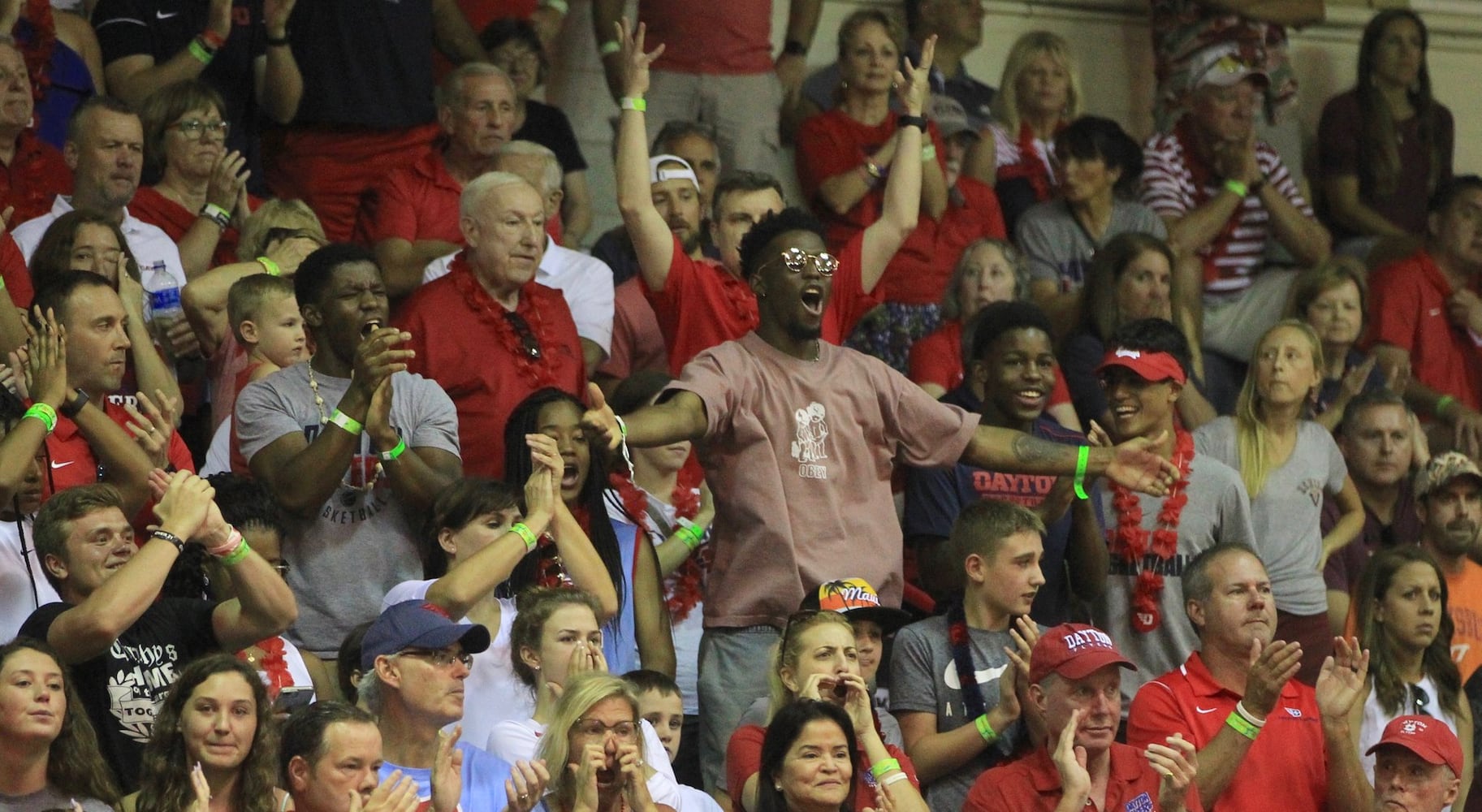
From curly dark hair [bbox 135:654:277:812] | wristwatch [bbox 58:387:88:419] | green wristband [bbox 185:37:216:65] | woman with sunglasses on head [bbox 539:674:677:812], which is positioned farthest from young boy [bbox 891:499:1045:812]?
green wristband [bbox 185:37:216:65]

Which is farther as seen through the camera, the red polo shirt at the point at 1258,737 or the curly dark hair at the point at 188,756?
the red polo shirt at the point at 1258,737

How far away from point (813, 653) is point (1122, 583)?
1818 millimetres

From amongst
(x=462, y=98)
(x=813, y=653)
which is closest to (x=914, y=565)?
(x=813, y=653)

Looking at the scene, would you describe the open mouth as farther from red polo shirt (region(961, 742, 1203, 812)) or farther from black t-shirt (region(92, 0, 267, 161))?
black t-shirt (region(92, 0, 267, 161))

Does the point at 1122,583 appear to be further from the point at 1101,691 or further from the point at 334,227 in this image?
the point at 334,227

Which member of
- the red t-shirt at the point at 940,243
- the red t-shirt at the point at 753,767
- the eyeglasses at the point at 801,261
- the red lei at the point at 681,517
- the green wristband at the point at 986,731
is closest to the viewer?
the red t-shirt at the point at 753,767

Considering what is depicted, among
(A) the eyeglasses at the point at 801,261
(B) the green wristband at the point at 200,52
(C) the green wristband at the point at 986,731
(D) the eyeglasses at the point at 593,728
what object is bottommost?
(C) the green wristband at the point at 986,731

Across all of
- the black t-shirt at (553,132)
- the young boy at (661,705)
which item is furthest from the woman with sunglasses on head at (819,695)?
the black t-shirt at (553,132)

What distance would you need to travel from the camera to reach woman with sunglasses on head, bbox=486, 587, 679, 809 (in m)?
5.99

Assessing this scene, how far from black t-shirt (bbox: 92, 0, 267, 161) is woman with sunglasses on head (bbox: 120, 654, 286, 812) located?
12.7 ft

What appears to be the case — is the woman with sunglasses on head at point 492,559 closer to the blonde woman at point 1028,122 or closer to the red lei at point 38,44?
the red lei at point 38,44

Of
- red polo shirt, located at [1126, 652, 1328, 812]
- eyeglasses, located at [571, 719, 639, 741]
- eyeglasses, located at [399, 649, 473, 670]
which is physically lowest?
red polo shirt, located at [1126, 652, 1328, 812]

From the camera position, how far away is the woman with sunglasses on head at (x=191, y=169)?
27.0 feet

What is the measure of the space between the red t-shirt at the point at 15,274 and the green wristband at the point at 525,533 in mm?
2167
